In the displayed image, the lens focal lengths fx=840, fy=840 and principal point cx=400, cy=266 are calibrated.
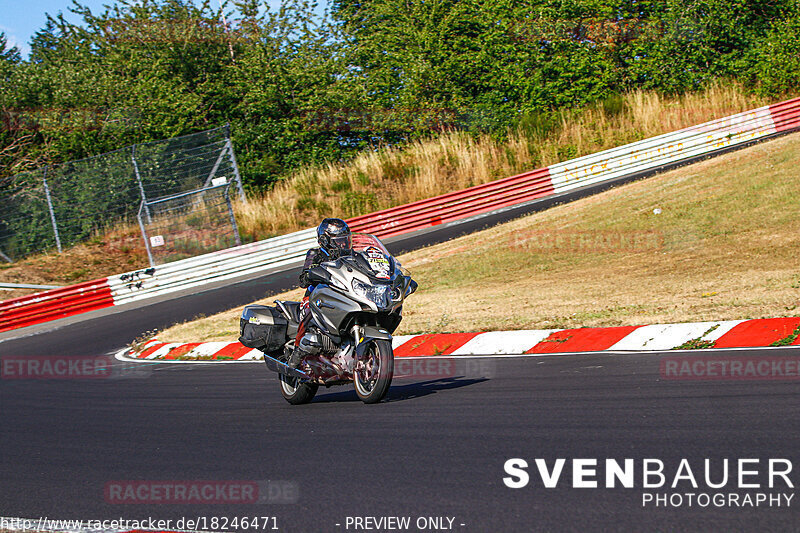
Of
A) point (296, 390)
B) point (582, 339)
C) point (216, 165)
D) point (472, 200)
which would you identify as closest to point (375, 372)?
point (296, 390)

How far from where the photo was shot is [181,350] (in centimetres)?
1294

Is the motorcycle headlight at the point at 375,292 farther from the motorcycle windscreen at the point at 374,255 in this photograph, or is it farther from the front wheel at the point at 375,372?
the front wheel at the point at 375,372

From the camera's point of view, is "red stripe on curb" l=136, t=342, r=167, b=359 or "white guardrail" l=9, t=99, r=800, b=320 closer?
"red stripe on curb" l=136, t=342, r=167, b=359

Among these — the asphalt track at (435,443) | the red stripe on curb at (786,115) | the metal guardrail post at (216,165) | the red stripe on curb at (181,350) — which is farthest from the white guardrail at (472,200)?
the asphalt track at (435,443)

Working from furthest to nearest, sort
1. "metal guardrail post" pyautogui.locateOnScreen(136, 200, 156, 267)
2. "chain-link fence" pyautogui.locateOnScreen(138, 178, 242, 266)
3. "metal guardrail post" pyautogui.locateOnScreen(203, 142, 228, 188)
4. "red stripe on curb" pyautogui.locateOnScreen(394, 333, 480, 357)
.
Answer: "metal guardrail post" pyautogui.locateOnScreen(203, 142, 228, 188)
"chain-link fence" pyautogui.locateOnScreen(138, 178, 242, 266)
"metal guardrail post" pyautogui.locateOnScreen(136, 200, 156, 267)
"red stripe on curb" pyautogui.locateOnScreen(394, 333, 480, 357)

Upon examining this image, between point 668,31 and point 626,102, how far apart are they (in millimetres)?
4931

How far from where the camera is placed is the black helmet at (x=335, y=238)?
7.12 meters

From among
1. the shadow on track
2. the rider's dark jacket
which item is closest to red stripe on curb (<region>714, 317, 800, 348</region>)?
the shadow on track

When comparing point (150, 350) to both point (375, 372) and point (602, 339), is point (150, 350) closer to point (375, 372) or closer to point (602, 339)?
point (602, 339)

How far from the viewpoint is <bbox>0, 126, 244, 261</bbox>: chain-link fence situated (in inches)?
953

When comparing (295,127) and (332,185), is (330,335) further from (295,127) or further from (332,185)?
(295,127)

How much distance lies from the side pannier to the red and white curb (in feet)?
8.59

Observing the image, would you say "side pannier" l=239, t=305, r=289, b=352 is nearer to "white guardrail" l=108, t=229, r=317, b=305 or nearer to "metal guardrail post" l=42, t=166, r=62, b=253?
"white guardrail" l=108, t=229, r=317, b=305

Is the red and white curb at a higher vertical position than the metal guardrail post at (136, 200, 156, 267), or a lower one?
lower
